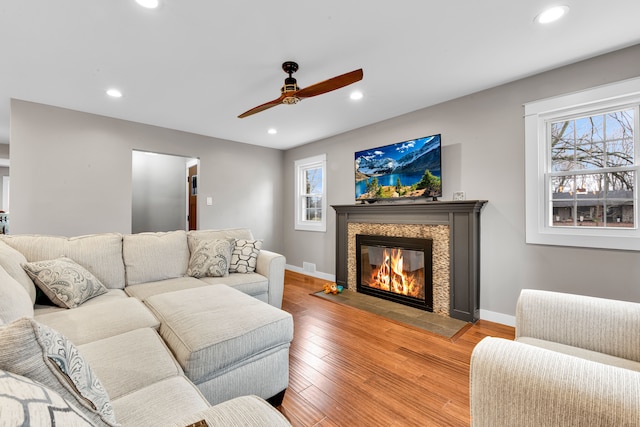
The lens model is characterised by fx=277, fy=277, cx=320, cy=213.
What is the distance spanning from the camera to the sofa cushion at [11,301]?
112 centimetres

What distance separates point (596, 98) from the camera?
2.33m

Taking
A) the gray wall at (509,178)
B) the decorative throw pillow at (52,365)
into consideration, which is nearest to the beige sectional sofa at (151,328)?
the decorative throw pillow at (52,365)

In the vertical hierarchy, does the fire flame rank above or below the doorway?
below

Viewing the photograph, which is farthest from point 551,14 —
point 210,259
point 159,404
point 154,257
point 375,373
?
point 154,257

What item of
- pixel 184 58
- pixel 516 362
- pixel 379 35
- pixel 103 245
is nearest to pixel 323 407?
pixel 516 362

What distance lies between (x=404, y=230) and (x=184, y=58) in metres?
2.92

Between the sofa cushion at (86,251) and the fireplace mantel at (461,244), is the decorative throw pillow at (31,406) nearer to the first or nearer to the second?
the sofa cushion at (86,251)

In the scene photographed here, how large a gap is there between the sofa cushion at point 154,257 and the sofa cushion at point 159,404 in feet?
6.02

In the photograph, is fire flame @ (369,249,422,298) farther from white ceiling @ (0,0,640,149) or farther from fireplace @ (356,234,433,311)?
white ceiling @ (0,0,640,149)

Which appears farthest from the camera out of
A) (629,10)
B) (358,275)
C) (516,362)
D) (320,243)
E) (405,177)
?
(320,243)

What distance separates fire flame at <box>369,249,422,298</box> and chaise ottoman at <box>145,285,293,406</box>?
216cm

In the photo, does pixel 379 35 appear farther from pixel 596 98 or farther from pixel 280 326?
pixel 280 326

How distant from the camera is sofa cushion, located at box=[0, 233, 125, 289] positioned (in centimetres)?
212

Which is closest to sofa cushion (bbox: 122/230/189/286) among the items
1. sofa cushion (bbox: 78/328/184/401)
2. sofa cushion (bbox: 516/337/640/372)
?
sofa cushion (bbox: 78/328/184/401)
